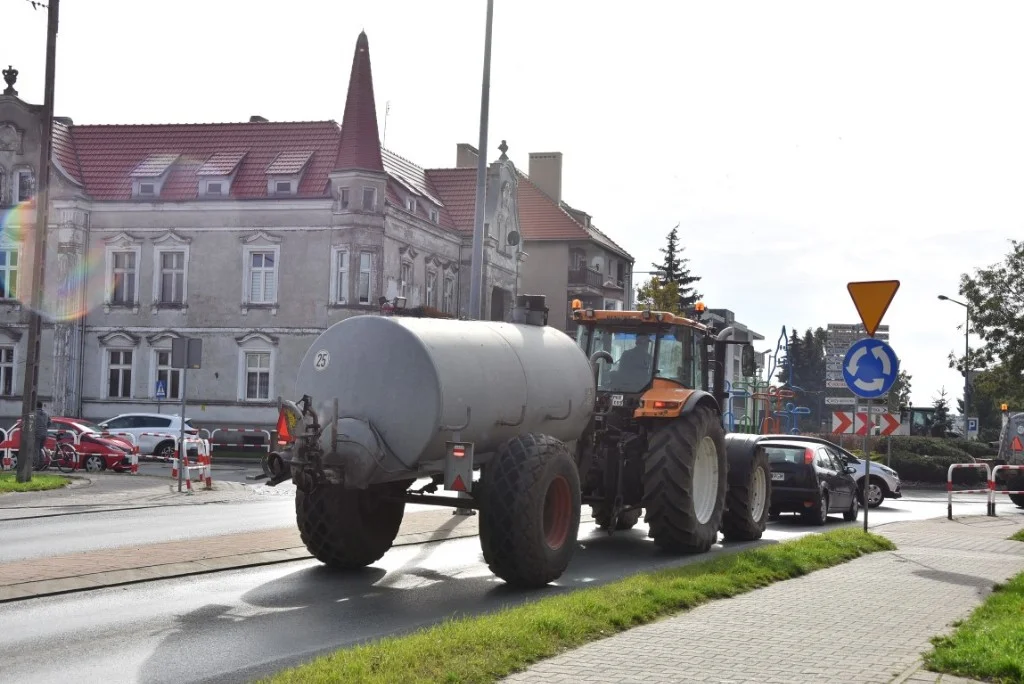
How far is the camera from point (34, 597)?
1009 cm

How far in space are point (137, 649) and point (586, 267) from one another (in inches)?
2535

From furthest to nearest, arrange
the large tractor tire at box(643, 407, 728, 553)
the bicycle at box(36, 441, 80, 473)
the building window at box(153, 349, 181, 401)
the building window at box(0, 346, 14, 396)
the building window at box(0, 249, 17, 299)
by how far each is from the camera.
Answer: the building window at box(0, 249, 17, 299) → the building window at box(0, 346, 14, 396) → the building window at box(153, 349, 181, 401) → the bicycle at box(36, 441, 80, 473) → the large tractor tire at box(643, 407, 728, 553)

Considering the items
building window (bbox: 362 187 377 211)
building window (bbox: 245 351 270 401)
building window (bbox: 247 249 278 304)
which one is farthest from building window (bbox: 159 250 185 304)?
building window (bbox: 362 187 377 211)

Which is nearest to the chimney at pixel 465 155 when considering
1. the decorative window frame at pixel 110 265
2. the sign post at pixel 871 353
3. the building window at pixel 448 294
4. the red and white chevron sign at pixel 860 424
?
the building window at pixel 448 294

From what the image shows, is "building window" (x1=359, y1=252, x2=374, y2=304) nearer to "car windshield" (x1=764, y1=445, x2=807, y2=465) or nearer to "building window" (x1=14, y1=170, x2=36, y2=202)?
"building window" (x1=14, y1=170, x2=36, y2=202)

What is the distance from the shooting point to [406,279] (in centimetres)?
5044

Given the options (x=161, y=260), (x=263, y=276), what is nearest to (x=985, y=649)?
(x=263, y=276)

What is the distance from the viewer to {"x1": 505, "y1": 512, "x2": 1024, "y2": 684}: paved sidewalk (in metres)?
7.26

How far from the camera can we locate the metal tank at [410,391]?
11086 mm

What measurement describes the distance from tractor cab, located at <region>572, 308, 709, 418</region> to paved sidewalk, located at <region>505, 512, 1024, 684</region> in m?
3.15

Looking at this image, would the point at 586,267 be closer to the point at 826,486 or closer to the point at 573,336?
the point at 826,486

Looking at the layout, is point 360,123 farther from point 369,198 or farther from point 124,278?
point 124,278

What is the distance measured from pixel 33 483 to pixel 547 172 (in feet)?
179

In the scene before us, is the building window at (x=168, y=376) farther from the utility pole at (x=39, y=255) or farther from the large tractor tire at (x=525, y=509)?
the large tractor tire at (x=525, y=509)
